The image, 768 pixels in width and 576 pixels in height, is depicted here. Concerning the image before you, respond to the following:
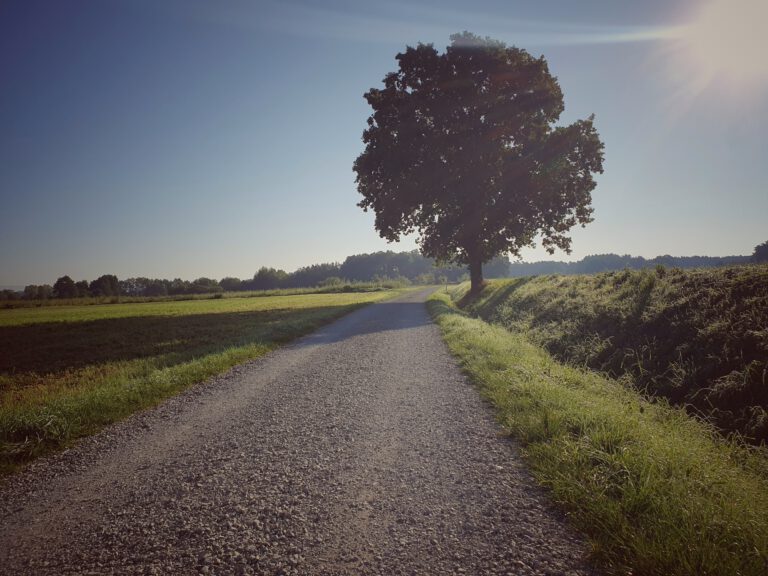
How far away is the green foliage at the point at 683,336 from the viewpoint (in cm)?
569

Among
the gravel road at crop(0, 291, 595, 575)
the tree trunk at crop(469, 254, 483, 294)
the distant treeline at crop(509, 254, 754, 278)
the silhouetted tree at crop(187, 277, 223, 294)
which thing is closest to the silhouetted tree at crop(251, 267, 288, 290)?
the silhouetted tree at crop(187, 277, 223, 294)

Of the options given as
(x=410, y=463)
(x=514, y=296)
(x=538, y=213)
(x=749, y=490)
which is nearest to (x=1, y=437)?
Result: (x=410, y=463)

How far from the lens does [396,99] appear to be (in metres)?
26.0

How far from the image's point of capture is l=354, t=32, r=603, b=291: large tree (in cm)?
2483

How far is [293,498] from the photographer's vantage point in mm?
3441

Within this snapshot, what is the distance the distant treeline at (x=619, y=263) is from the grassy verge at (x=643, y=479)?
29.8 ft

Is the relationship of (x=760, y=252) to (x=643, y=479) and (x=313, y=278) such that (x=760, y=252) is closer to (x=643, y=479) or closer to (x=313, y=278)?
(x=643, y=479)

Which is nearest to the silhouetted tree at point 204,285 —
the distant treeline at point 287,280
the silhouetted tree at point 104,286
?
→ the distant treeline at point 287,280

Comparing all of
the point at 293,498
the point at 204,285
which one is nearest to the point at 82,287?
the point at 204,285

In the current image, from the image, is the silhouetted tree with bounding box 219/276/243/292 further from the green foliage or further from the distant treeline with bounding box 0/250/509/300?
the green foliage

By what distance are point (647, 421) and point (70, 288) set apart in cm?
15091

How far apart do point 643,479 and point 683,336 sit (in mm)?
6105

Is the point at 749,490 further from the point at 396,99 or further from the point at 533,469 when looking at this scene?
the point at 396,99

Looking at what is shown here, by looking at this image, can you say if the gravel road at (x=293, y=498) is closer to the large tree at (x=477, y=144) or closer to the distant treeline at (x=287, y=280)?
the large tree at (x=477, y=144)
